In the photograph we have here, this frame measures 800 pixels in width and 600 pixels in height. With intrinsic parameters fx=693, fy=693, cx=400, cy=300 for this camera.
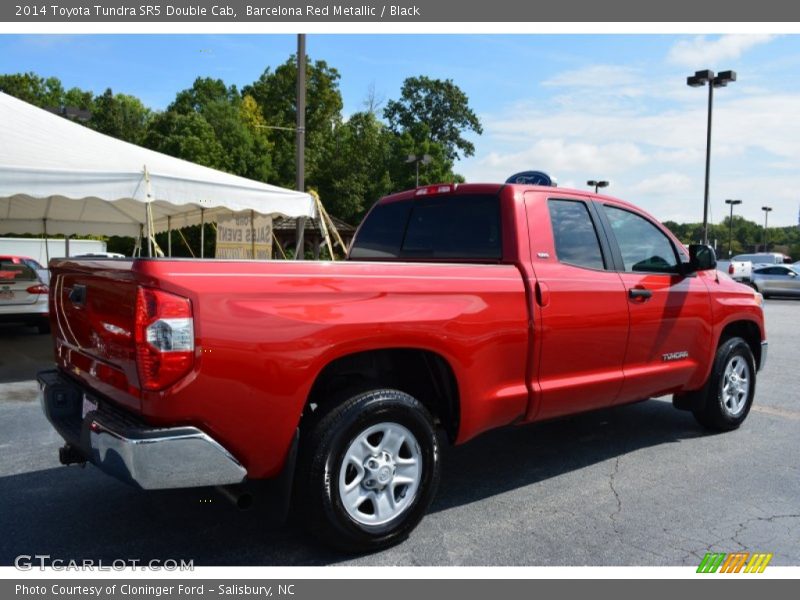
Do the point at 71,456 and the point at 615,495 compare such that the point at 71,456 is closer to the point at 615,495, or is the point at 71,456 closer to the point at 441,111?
the point at 615,495

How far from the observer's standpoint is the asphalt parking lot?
3418 mm

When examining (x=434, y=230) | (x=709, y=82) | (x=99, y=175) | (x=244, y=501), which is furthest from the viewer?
(x=709, y=82)

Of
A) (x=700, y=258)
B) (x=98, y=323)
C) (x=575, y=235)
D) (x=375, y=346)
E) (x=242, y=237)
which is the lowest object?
(x=375, y=346)

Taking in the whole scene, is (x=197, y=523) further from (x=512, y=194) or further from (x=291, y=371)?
(x=512, y=194)

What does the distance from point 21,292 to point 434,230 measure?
944cm

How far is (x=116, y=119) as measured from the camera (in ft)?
203

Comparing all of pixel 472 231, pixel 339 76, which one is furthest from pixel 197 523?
pixel 339 76

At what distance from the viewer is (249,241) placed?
1447cm

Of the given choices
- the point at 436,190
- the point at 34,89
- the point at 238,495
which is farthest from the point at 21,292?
the point at 34,89

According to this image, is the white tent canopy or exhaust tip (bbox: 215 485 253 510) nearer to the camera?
exhaust tip (bbox: 215 485 253 510)

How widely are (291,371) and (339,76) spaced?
58650 mm

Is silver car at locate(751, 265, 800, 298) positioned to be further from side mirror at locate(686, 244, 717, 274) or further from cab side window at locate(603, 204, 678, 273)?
cab side window at locate(603, 204, 678, 273)

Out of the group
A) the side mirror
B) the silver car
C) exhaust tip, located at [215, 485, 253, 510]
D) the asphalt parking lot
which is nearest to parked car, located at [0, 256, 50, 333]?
the asphalt parking lot

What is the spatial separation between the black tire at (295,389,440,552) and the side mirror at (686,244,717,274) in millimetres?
2755
